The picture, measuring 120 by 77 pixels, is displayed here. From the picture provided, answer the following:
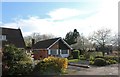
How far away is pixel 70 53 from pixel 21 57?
2327 cm

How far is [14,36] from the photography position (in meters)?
30.5

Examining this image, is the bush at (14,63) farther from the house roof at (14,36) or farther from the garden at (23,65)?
the house roof at (14,36)

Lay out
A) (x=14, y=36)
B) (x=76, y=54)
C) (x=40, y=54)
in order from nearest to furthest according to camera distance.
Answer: (x=14, y=36)
(x=40, y=54)
(x=76, y=54)

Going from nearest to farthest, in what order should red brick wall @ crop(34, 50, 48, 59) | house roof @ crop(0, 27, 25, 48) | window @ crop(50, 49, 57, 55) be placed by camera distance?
house roof @ crop(0, 27, 25, 48) < red brick wall @ crop(34, 50, 48, 59) < window @ crop(50, 49, 57, 55)

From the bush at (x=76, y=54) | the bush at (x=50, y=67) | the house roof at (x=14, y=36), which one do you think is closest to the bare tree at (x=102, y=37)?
the bush at (x=76, y=54)

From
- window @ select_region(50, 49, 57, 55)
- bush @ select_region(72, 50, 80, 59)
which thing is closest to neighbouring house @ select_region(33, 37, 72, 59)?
window @ select_region(50, 49, 57, 55)

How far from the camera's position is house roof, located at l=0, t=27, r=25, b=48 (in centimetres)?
2934

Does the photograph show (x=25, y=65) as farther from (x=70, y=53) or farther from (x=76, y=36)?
(x=76, y=36)

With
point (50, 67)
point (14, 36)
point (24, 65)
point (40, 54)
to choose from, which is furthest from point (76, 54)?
point (24, 65)

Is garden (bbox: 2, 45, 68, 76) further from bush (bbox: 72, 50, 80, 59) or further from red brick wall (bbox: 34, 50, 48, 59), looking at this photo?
bush (bbox: 72, 50, 80, 59)

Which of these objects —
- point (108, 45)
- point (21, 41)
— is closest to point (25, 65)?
point (21, 41)

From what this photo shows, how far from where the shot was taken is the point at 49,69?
1451cm

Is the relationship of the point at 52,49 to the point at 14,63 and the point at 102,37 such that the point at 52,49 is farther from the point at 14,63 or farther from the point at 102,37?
the point at 14,63

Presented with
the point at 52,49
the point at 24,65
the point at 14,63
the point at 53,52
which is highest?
the point at 52,49
